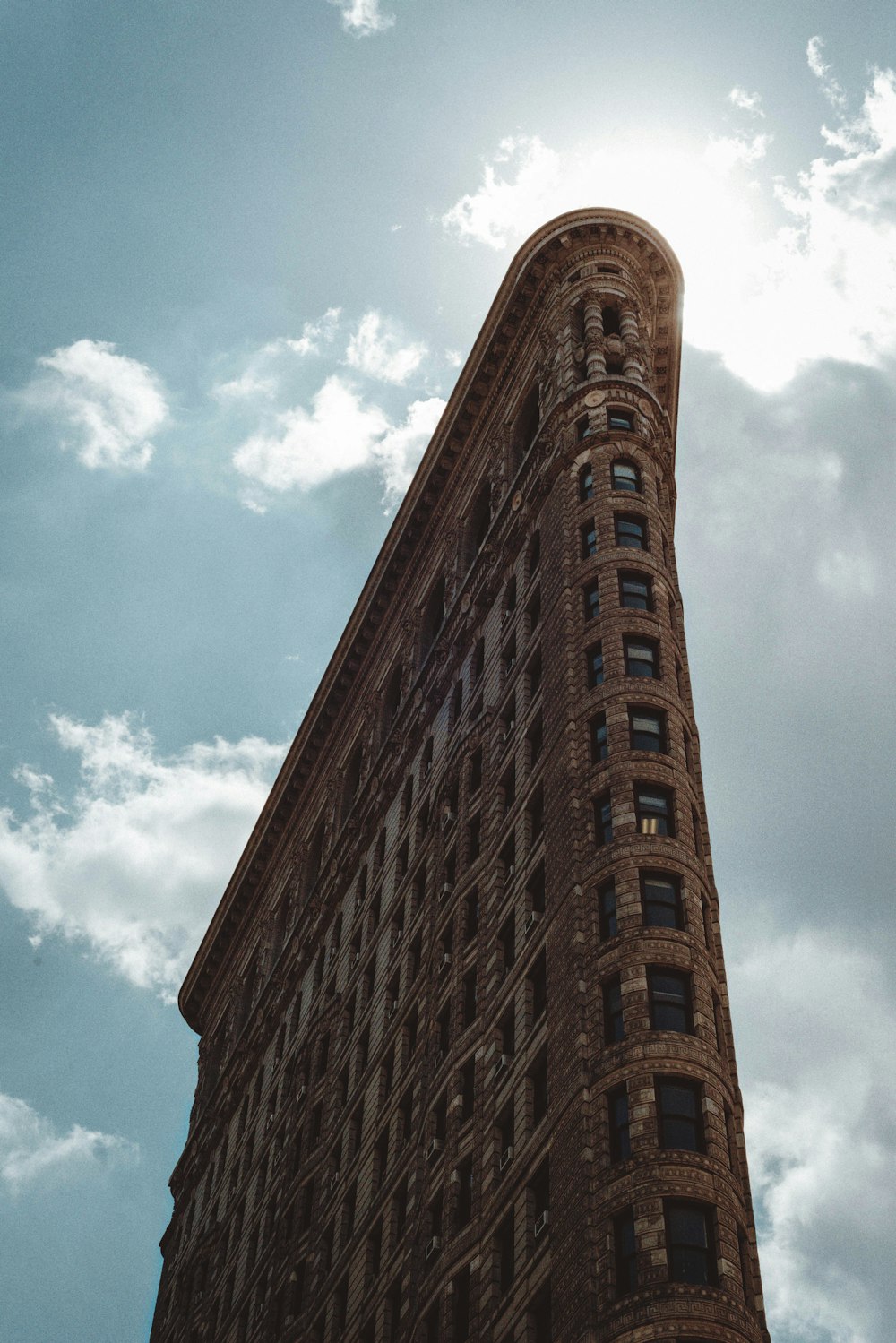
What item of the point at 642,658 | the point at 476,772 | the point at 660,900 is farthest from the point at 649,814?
the point at 476,772

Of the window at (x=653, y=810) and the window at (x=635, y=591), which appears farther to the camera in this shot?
the window at (x=635, y=591)

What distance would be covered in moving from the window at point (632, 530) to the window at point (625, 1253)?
94.2ft

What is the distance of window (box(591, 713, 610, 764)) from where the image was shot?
Answer: 53000mm

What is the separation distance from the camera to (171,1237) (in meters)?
95.6

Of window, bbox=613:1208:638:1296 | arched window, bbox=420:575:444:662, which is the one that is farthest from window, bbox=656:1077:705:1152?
arched window, bbox=420:575:444:662

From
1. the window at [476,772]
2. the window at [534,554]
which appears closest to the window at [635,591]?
the window at [534,554]

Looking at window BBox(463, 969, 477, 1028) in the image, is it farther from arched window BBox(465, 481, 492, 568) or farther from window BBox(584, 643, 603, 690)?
arched window BBox(465, 481, 492, 568)

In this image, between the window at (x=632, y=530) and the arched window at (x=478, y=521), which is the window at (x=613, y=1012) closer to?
the window at (x=632, y=530)

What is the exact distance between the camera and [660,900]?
47344mm

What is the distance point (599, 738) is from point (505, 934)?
23.5ft

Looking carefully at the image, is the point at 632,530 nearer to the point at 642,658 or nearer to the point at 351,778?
the point at 642,658

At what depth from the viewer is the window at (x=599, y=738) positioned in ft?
174

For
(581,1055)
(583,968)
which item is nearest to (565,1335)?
(581,1055)

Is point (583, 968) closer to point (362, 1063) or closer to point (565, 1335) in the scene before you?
point (565, 1335)
